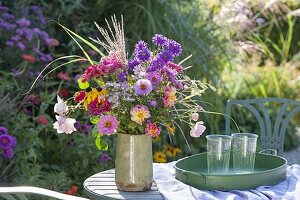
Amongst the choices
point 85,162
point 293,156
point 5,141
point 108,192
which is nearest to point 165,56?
point 108,192

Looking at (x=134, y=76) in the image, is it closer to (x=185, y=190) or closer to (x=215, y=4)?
(x=185, y=190)

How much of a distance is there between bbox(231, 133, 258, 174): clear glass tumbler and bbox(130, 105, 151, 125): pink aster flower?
449mm

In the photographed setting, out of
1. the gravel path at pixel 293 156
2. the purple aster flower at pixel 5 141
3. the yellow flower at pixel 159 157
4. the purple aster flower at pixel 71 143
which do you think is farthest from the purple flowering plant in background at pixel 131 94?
the gravel path at pixel 293 156

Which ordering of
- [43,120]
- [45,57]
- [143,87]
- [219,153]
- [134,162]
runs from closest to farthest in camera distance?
[143,87] < [134,162] < [219,153] < [43,120] < [45,57]

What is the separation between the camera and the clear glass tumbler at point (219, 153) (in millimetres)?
2576

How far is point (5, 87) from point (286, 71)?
3139mm

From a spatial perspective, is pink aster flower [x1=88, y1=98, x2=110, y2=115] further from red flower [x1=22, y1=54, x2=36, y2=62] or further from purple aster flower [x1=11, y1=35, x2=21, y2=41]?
purple aster flower [x1=11, y1=35, x2=21, y2=41]

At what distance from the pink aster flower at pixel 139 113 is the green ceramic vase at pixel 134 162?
0.32ft

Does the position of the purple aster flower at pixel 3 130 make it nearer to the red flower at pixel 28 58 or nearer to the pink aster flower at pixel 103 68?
the red flower at pixel 28 58

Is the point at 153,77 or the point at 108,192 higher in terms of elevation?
the point at 153,77

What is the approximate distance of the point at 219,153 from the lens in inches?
102

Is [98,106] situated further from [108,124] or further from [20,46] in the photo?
[20,46]

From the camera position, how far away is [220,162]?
260cm

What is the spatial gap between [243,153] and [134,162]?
45 cm
